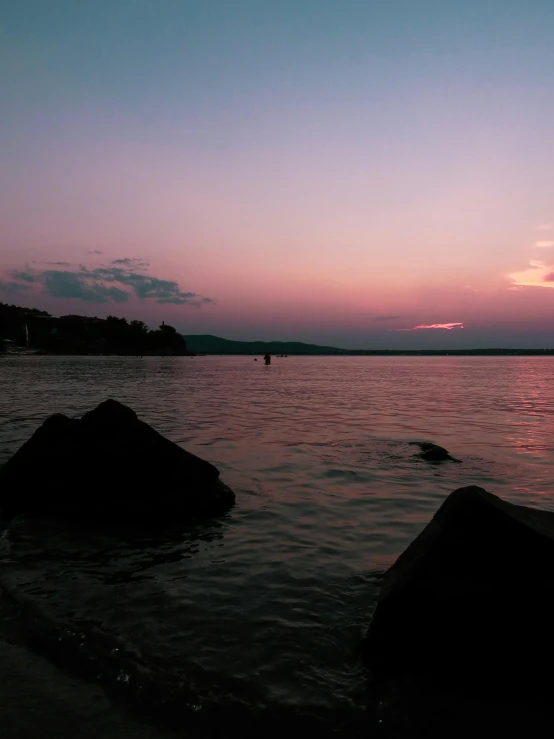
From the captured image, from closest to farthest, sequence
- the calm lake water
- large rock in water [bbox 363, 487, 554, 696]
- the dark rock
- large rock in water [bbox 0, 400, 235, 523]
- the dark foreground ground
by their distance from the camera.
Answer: the dark foreground ground, large rock in water [bbox 363, 487, 554, 696], the calm lake water, large rock in water [bbox 0, 400, 235, 523], the dark rock

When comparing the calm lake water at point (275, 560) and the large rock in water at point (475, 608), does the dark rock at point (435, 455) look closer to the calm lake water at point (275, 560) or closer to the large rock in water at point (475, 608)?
the calm lake water at point (275, 560)

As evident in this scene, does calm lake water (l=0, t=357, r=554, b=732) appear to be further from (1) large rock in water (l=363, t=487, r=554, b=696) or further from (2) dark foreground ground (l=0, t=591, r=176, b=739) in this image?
(2) dark foreground ground (l=0, t=591, r=176, b=739)

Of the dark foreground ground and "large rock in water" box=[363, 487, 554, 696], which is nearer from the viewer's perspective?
the dark foreground ground


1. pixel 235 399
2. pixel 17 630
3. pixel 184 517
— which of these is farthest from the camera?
pixel 235 399

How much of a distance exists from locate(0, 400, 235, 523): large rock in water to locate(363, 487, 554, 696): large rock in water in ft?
15.1

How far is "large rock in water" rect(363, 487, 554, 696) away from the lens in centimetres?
406

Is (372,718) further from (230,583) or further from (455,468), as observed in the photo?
(455,468)

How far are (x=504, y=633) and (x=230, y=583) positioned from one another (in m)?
3.08

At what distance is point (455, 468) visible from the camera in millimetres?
12781

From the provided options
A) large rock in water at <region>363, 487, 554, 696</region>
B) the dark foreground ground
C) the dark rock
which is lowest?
the dark rock

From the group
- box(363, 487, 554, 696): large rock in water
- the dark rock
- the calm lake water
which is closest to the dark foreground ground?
the calm lake water

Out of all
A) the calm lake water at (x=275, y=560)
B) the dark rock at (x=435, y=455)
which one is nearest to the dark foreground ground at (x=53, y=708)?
the calm lake water at (x=275, y=560)

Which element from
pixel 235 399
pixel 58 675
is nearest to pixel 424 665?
pixel 58 675

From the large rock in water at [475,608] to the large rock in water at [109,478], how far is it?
4.62 m
